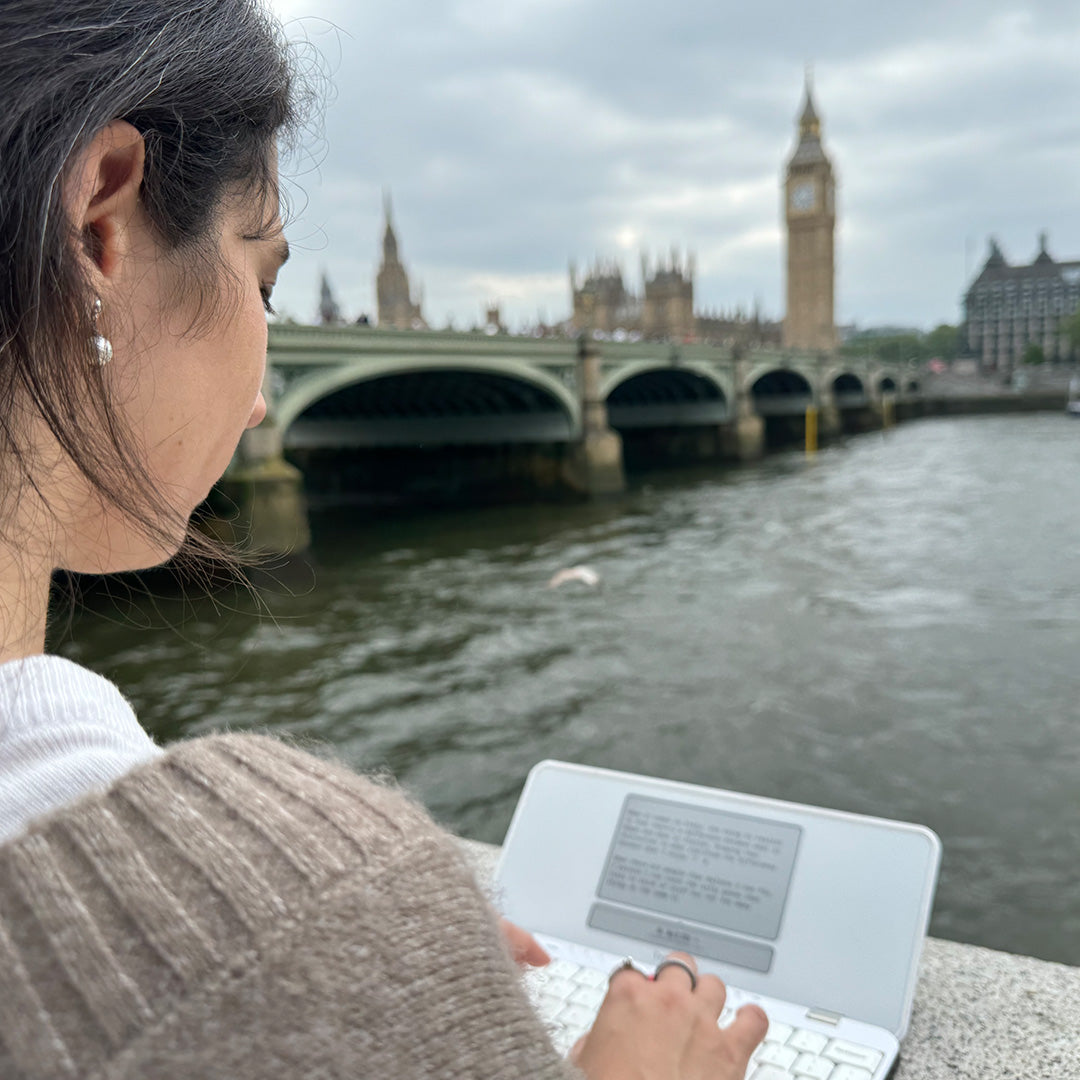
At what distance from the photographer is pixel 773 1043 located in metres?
1.35

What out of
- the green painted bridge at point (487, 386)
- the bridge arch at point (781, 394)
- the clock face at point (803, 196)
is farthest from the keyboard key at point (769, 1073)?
the clock face at point (803, 196)

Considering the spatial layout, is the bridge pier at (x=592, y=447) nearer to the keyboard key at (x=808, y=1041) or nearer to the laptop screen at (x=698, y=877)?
the laptop screen at (x=698, y=877)

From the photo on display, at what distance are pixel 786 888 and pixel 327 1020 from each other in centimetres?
112

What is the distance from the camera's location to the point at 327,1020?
52 cm

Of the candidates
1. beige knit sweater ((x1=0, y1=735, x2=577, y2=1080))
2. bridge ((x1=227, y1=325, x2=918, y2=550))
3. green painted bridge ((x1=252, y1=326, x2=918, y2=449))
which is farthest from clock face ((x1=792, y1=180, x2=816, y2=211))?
beige knit sweater ((x1=0, y1=735, x2=577, y2=1080))

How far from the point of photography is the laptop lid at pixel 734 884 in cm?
143

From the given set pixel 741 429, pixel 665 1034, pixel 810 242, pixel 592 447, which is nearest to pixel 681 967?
pixel 665 1034

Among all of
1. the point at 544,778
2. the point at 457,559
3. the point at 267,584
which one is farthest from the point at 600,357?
the point at 544,778

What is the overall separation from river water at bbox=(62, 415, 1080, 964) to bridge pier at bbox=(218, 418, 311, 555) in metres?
0.79

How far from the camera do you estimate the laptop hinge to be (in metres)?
1.40

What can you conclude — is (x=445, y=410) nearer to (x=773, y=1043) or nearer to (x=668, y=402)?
(x=668, y=402)

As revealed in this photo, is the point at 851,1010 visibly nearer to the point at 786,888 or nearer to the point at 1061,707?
the point at 786,888

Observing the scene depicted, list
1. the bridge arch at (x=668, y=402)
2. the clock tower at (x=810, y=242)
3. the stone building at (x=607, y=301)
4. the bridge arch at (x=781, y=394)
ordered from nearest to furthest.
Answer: the bridge arch at (x=668, y=402), the bridge arch at (x=781, y=394), the stone building at (x=607, y=301), the clock tower at (x=810, y=242)

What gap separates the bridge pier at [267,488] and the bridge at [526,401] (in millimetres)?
21
